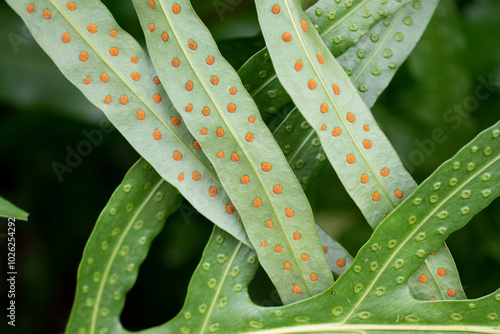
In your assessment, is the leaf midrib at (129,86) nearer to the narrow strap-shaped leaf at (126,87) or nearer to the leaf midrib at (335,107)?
the narrow strap-shaped leaf at (126,87)

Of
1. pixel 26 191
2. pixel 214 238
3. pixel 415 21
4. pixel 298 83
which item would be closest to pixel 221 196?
pixel 214 238

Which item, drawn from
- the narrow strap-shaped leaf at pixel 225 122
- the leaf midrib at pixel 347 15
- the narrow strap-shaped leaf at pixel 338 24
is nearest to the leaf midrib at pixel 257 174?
the narrow strap-shaped leaf at pixel 225 122

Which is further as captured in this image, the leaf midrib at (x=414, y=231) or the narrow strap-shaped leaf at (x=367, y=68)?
the narrow strap-shaped leaf at (x=367, y=68)

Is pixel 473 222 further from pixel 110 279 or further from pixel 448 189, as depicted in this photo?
pixel 110 279

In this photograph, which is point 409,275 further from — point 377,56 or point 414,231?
point 377,56

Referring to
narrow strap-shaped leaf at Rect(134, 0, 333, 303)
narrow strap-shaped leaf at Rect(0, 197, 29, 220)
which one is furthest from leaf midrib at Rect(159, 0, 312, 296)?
narrow strap-shaped leaf at Rect(0, 197, 29, 220)

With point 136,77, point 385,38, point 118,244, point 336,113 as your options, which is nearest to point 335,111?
point 336,113

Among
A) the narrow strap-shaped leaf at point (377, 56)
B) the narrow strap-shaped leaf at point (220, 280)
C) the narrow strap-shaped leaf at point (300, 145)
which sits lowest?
the narrow strap-shaped leaf at point (220, 280)
